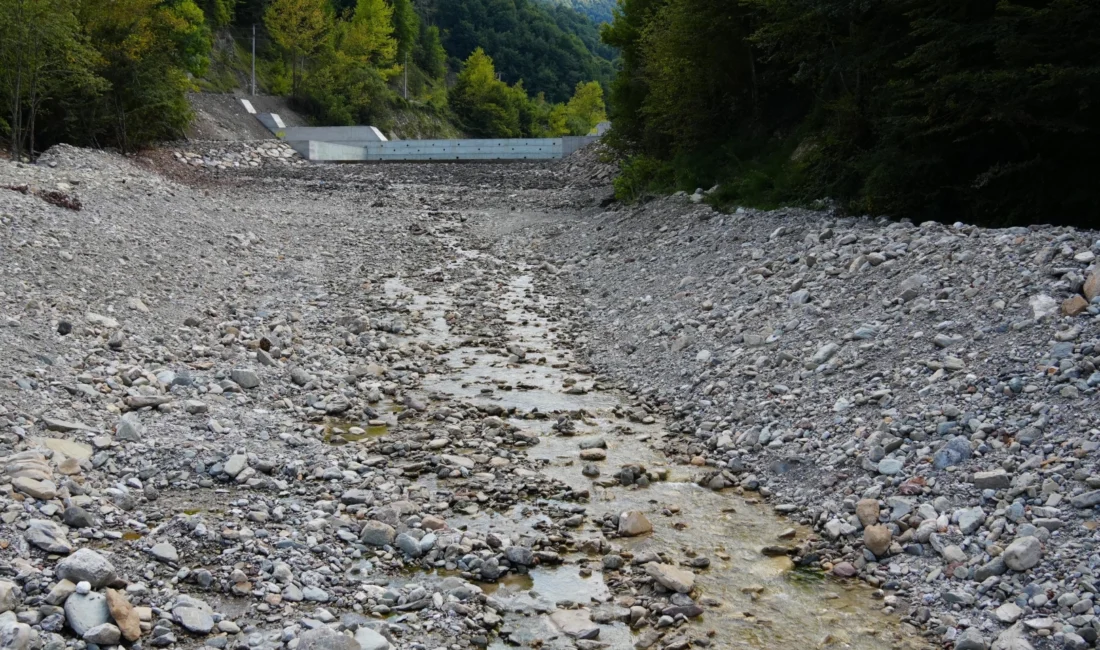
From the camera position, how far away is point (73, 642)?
4.94 meters

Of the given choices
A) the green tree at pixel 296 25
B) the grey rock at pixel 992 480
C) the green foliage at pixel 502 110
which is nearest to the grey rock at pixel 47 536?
the grey rock at pixel 992 480

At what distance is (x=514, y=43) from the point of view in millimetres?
135875

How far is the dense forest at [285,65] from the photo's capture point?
30.6 m

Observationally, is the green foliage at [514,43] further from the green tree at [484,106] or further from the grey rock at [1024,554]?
the grey rock at [1024,554]

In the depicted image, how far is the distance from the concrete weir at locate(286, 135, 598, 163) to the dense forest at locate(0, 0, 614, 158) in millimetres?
8204

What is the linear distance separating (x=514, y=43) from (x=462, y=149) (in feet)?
299

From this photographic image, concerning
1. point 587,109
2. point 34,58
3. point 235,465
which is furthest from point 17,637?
point 587,109

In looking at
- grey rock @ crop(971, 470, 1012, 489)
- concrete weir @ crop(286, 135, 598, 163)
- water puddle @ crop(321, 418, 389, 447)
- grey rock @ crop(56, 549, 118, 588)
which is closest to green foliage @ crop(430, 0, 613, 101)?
concrete weir @ crop(286, 135, 598, 163)

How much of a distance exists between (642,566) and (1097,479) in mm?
3199

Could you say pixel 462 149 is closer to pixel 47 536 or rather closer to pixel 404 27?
pixel 47 536

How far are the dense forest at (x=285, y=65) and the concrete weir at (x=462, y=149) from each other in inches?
323

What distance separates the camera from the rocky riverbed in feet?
18.8

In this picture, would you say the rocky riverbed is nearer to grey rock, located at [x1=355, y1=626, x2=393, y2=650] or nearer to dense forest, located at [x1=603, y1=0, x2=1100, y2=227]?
grey rock, located at [x1=355, y1=626, x2=393, y2=650]

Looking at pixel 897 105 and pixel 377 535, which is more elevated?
pixel 897 105
